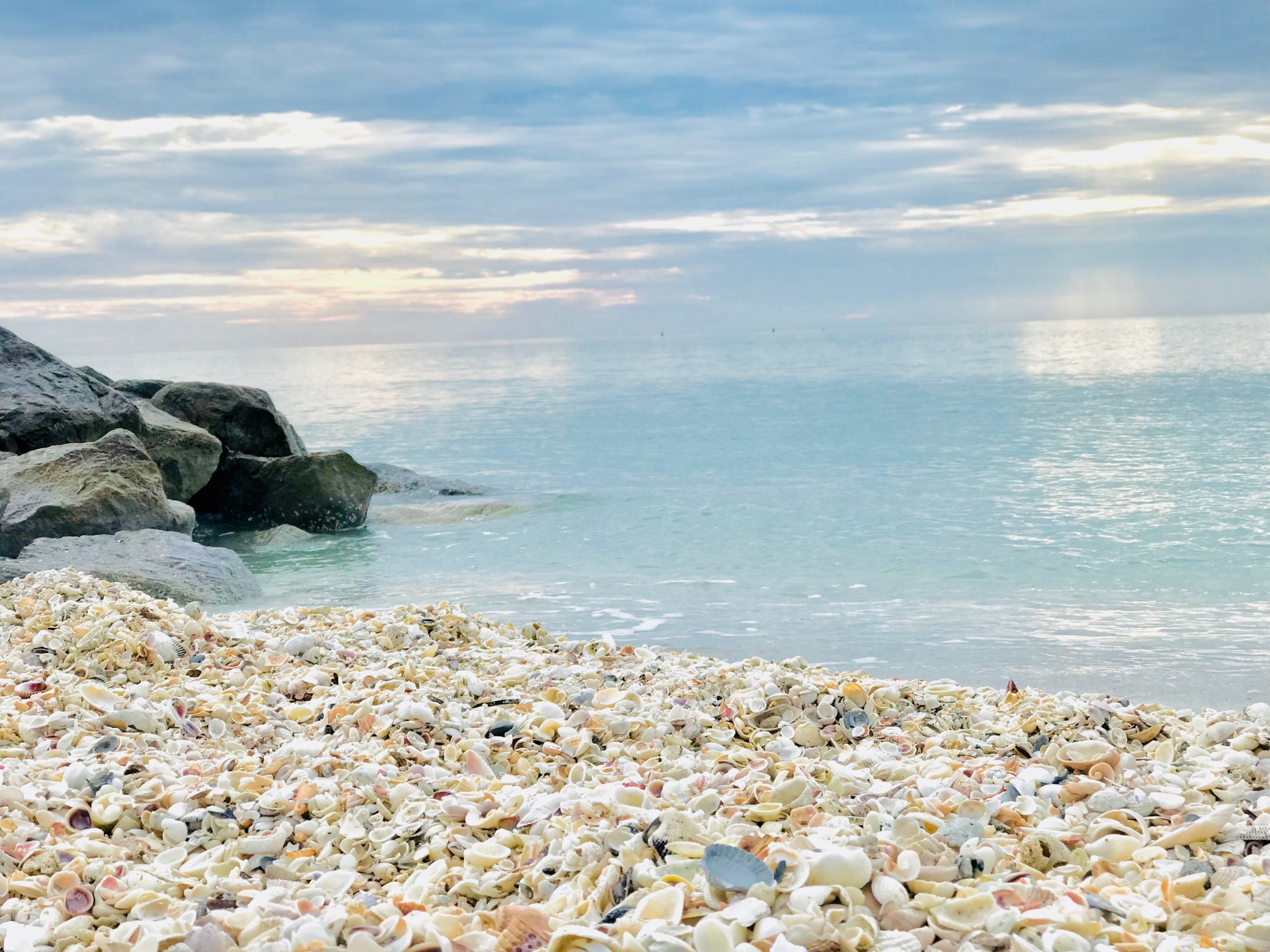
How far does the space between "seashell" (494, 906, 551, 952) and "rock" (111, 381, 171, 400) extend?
15.0 m

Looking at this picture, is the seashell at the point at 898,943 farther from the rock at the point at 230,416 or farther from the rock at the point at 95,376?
the rock at the point at 95,376

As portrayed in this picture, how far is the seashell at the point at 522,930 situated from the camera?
8.23 feet

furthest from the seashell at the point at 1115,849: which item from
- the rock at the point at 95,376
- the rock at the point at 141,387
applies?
the rock at the point at 141,387

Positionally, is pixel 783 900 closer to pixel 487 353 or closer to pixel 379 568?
pixel 379 568

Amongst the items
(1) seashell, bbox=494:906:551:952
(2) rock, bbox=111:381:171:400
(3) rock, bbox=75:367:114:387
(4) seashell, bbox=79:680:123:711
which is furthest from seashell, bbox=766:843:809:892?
(2) rock, bbox=111:381:171:400

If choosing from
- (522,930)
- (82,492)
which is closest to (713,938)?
(522,930)

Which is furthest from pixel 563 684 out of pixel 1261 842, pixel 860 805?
pixel 1261 842

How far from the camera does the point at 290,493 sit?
1388 cm

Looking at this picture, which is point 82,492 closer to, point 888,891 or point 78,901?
point 78,901

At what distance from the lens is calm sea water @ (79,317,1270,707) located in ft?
25.6

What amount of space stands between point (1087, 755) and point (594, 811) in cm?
186

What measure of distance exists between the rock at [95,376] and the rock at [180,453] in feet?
4.82

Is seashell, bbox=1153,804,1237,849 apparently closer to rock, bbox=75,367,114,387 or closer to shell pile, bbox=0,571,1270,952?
shell pile, bbox=0,571,1270,952

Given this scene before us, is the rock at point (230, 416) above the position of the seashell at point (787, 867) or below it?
above
